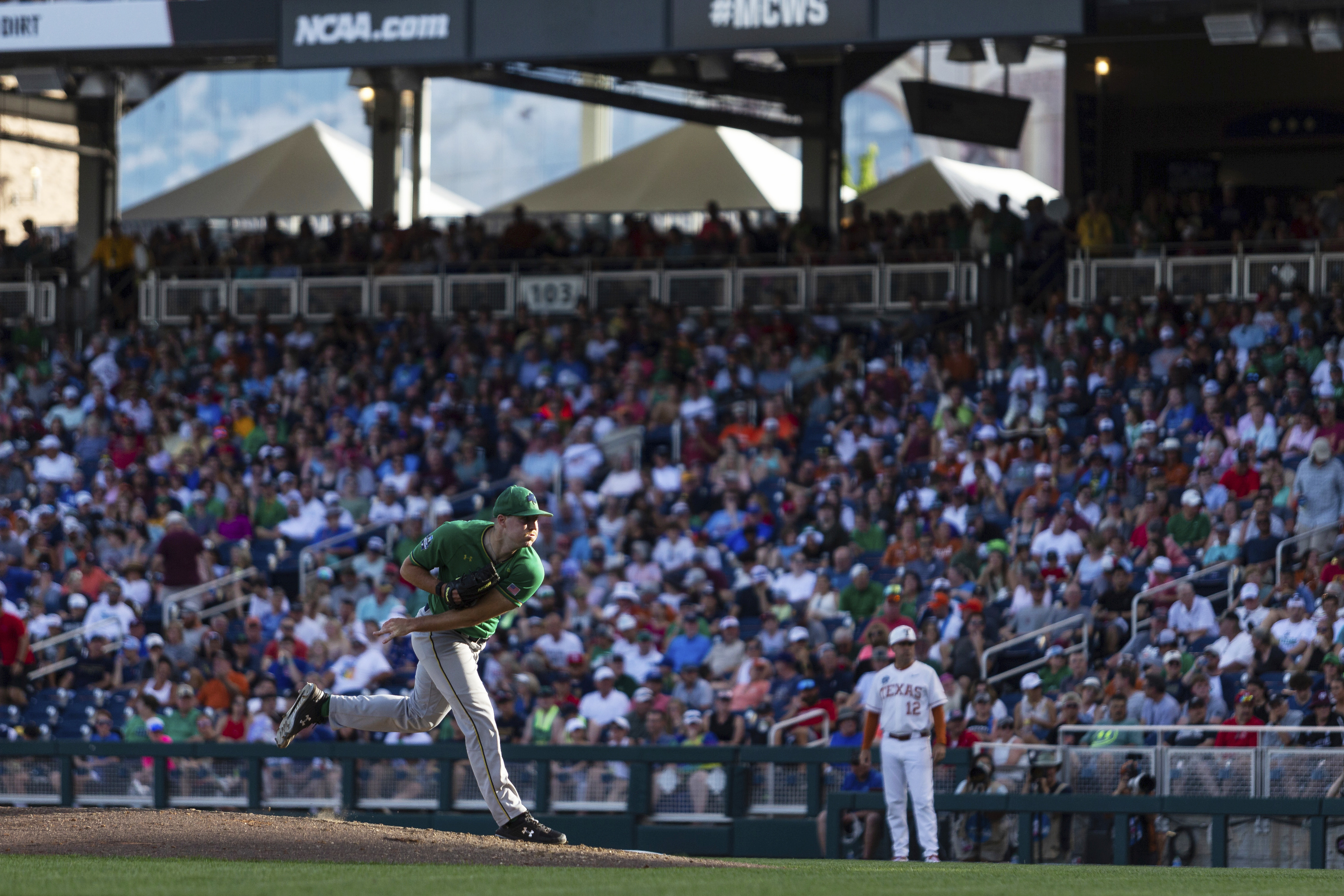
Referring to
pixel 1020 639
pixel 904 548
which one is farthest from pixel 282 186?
pixel 1020 639

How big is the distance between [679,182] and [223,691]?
13.1m

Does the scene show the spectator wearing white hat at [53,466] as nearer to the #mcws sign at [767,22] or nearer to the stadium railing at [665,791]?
the stadium railing at [665,791]

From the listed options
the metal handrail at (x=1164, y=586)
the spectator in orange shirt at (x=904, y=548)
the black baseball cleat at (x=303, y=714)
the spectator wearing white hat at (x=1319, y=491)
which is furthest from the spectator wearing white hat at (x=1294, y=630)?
the black baseball cleat at (x=303, y=714)

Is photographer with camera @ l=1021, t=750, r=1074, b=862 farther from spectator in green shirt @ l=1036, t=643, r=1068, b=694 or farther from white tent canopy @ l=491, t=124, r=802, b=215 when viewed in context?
white tent canopy @ l=491, t=124, r=802, b=215

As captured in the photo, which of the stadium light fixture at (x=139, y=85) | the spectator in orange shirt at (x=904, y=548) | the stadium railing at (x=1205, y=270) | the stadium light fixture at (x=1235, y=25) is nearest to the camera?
the spectator in orange shirt at (x=904, y=548)

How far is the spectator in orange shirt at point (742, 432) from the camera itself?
19.0 meters

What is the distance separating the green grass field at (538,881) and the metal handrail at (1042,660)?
5.30 metres

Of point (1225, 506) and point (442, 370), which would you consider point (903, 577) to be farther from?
point (442, 370)

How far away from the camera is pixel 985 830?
508 inches

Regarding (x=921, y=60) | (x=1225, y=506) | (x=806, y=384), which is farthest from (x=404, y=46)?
(x=921, y=60)

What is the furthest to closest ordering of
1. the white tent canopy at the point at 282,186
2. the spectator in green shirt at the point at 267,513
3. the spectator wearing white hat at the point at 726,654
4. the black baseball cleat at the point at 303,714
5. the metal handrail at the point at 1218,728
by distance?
the white tent canopy at the point at 282,186
the spectator in green shirt at the point at 267,513
the spectator wearing white hat at the point at 726,654
the metal handrail at the point at 1218,728
the black baseball cleat at the point at 303,714

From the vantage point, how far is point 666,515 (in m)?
18.2

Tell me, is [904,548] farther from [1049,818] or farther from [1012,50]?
[1012,50]

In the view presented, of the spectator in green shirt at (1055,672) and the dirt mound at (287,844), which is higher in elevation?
the spectator in green shirt at (1055,672)
